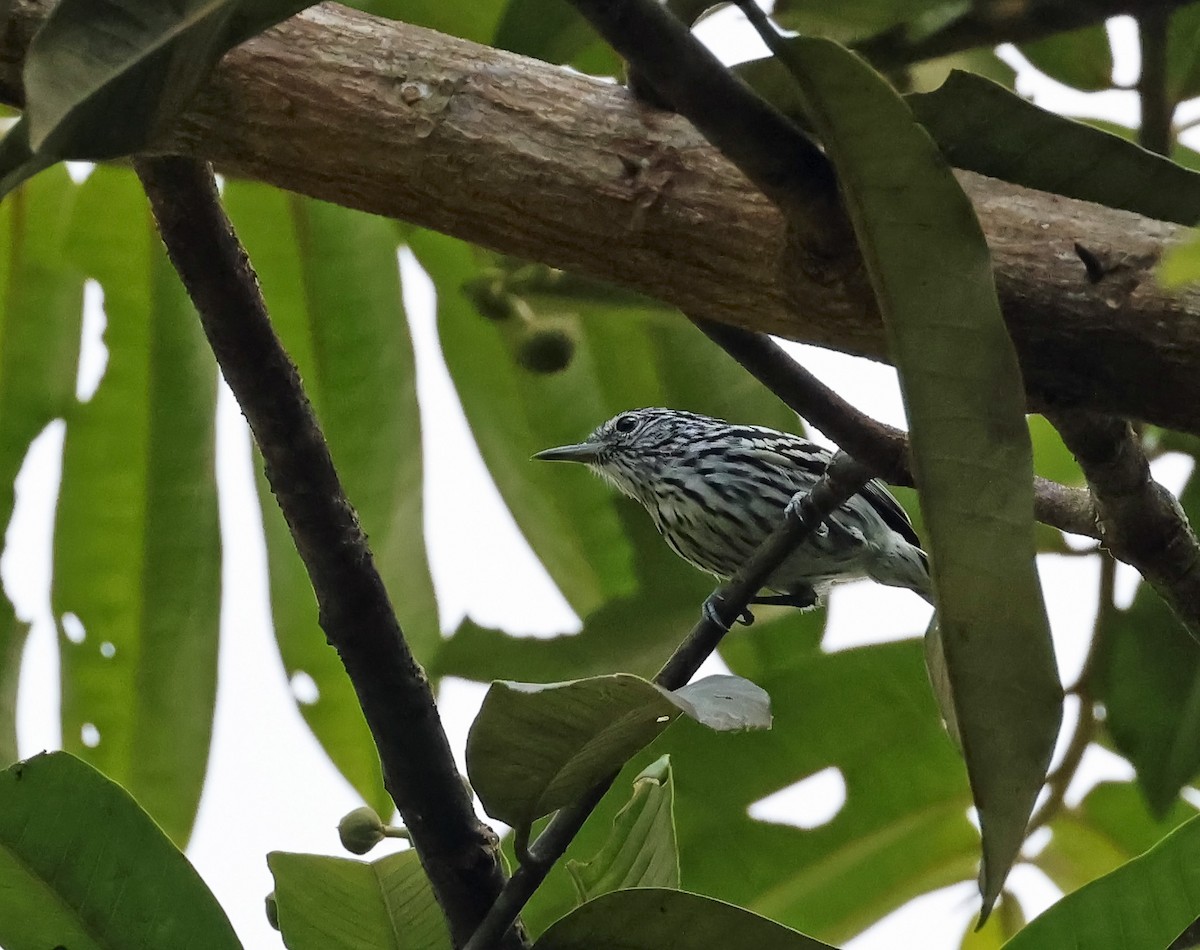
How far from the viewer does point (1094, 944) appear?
116 centimetres

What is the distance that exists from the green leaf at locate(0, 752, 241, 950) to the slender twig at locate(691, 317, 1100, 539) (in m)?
0.66

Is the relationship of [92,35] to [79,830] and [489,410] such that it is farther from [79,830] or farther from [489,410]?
[489,410]

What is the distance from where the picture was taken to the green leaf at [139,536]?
6.66 ft

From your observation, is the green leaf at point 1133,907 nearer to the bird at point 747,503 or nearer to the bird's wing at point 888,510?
the bird at point 747,503

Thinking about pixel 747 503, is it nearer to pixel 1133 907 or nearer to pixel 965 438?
pixel 1133 907

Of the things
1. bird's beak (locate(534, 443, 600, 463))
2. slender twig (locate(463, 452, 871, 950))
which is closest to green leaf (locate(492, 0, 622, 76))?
slender twig (locate(463, 452, 871, 950))

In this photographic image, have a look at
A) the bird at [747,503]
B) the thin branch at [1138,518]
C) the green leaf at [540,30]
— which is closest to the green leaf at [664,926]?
the thin branch at [1138,518]

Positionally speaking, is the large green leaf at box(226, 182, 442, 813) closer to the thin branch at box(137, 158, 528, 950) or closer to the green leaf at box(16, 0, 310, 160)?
the thin branch at box(137, 158, 528, 950)

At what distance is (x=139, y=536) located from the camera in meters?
2.07

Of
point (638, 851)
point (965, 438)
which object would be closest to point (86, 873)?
point (638, 851)

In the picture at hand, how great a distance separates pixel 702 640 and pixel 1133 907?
0.43 meters

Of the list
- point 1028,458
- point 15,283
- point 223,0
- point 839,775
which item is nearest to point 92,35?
point 223,0

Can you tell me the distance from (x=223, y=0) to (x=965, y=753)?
545mm

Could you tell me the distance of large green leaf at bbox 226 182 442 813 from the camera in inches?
80.5
